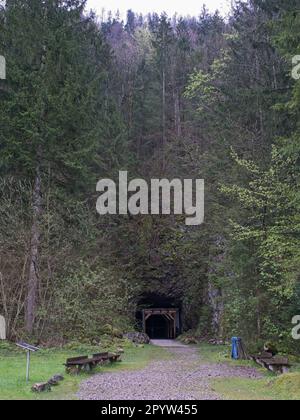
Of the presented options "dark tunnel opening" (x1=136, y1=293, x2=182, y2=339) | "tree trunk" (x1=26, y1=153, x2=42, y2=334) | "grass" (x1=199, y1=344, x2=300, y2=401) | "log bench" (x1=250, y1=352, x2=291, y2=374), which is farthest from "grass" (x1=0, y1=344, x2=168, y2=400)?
"dark tunnel opening" (x1=136, y1=293, x2=182, y2=339)

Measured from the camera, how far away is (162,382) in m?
10.5

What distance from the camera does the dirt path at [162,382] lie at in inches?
337

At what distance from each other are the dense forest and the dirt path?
8.31ft

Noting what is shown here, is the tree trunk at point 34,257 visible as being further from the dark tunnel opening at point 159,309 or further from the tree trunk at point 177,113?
the tree trunk at point 177,113

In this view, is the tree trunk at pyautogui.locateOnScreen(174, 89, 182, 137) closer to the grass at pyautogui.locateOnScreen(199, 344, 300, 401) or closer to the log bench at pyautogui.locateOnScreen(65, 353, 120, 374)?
the log bench at pyautogui.locateOnScreen(65, 353, 120, 374)

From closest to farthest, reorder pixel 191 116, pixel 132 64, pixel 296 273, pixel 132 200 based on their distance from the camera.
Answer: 1. pixel 296 273
2. pixel 132 200
3. pixel 191 116
4. pixel 132 64

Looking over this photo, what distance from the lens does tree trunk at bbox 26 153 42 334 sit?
1855 cm

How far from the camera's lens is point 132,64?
3869cm

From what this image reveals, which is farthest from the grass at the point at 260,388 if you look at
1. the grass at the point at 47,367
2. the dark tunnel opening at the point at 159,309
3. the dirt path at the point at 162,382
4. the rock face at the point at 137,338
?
the dark tunnel opening at the point at 159,309

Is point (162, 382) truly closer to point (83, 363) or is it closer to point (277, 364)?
point (83, 363)

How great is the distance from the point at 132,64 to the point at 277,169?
25789 millimetres

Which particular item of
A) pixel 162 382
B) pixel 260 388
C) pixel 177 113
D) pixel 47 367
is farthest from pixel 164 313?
pixel 260 388

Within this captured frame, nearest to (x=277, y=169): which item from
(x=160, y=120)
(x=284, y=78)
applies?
(x=284, y=78)
